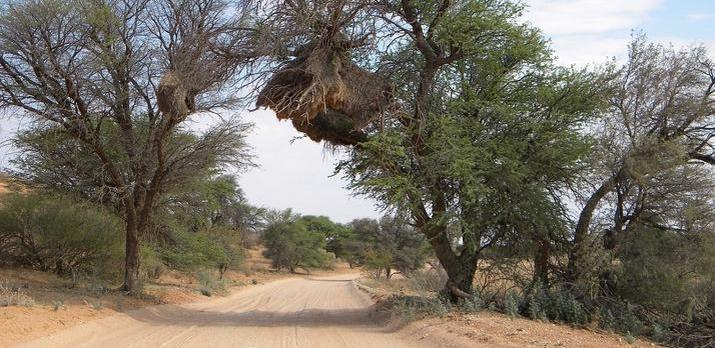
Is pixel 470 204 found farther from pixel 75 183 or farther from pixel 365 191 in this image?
pixel 75 183

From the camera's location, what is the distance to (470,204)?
1579cm

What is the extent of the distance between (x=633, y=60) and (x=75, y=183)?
18.3 m

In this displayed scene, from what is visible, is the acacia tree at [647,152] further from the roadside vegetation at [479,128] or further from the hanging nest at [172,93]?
the hanging nest at [172,93]

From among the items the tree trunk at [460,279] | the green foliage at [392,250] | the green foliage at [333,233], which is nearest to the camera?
the tree trunk at [460,279]

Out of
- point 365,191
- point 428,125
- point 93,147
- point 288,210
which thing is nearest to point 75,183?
point 93,147

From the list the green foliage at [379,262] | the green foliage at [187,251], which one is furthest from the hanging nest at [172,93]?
the green foliage at [379,262]

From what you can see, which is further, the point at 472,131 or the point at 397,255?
the point at 397,255

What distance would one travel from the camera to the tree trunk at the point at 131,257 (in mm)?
20234

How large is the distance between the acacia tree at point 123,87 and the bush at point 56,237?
4.00 metres

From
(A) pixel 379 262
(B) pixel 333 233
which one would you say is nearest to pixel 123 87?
(A) pixel 379 262

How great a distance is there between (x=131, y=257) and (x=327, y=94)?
10.1 metres

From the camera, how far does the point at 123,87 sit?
19.3 metres

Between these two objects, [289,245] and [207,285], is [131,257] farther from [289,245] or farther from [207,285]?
[289,245]

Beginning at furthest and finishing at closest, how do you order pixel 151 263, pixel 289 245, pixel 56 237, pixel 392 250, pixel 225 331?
1. pixel 289 245
2. pixel 392 250
3. pixel 151 263
4. pixel 56 237
5. pixel 225 331
